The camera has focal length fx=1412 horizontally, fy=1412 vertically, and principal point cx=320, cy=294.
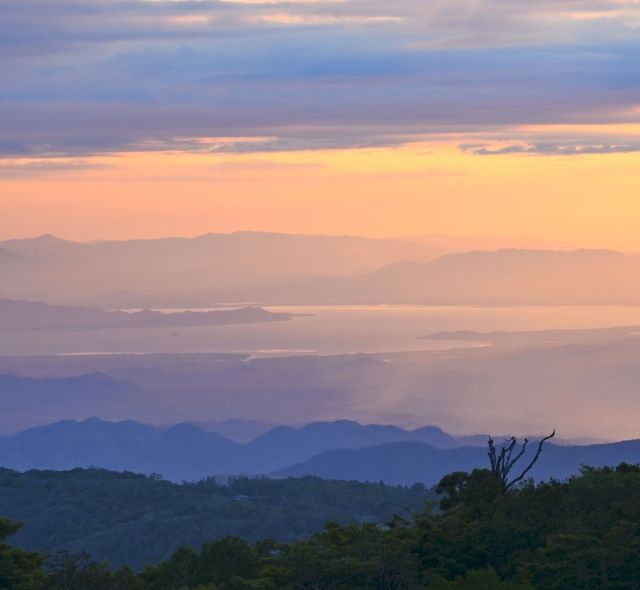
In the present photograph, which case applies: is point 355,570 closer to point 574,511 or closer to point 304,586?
point 304,586

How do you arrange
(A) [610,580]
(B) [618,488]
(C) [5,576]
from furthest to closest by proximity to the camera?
A: (B) [618,488], (C) [5,576], (A) [610,580]

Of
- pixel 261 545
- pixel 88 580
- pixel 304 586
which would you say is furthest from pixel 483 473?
pixel 88 580

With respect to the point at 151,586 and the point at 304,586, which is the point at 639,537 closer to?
the point at 304,586

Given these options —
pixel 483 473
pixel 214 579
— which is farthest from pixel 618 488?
pixel 214 579

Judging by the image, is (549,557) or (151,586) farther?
(151,586)

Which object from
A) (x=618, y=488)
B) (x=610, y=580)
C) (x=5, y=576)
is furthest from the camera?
(x=618, y=488)

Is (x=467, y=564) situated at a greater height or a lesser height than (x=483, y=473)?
lesser
